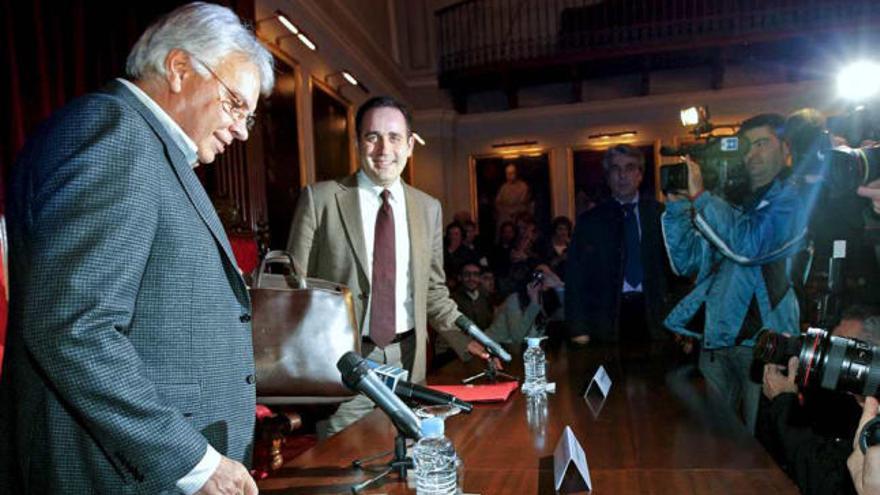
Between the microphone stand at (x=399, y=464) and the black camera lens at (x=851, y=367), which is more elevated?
the black camera lens at (x=851, y=367)

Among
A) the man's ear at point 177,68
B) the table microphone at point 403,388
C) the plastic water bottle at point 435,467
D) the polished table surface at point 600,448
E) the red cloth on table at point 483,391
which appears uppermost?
the man's ear at point 177,68

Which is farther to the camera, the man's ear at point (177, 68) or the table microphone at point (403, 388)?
the table microphone at point (403, 388)

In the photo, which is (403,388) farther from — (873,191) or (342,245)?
(873,191)

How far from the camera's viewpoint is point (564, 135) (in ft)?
32.1

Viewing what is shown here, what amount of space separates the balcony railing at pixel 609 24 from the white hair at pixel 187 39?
8.61 meters

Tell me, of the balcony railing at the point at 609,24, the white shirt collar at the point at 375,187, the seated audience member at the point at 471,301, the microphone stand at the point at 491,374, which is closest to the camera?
the microphone stand at the point at 491,374

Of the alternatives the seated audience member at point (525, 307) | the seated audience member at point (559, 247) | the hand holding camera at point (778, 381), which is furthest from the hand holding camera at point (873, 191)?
the seated audience member at point (559, 247)

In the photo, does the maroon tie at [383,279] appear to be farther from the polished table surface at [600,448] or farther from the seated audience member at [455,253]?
the seated audience member at [455,253]

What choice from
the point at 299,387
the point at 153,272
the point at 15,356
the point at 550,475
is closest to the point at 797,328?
the point at 550,475

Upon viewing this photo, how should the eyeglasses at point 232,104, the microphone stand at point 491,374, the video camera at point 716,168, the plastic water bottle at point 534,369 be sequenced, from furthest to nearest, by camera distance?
the video camera at point 716,168
the microphone stand at point 491,374
the plastic water bottle at point 534,369
the eyeglasses at point 232,104

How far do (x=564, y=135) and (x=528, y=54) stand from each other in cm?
148

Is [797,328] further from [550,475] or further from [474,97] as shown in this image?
[474,97]

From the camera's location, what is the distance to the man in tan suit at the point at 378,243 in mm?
2141

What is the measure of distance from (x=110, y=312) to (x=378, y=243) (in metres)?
1.36
